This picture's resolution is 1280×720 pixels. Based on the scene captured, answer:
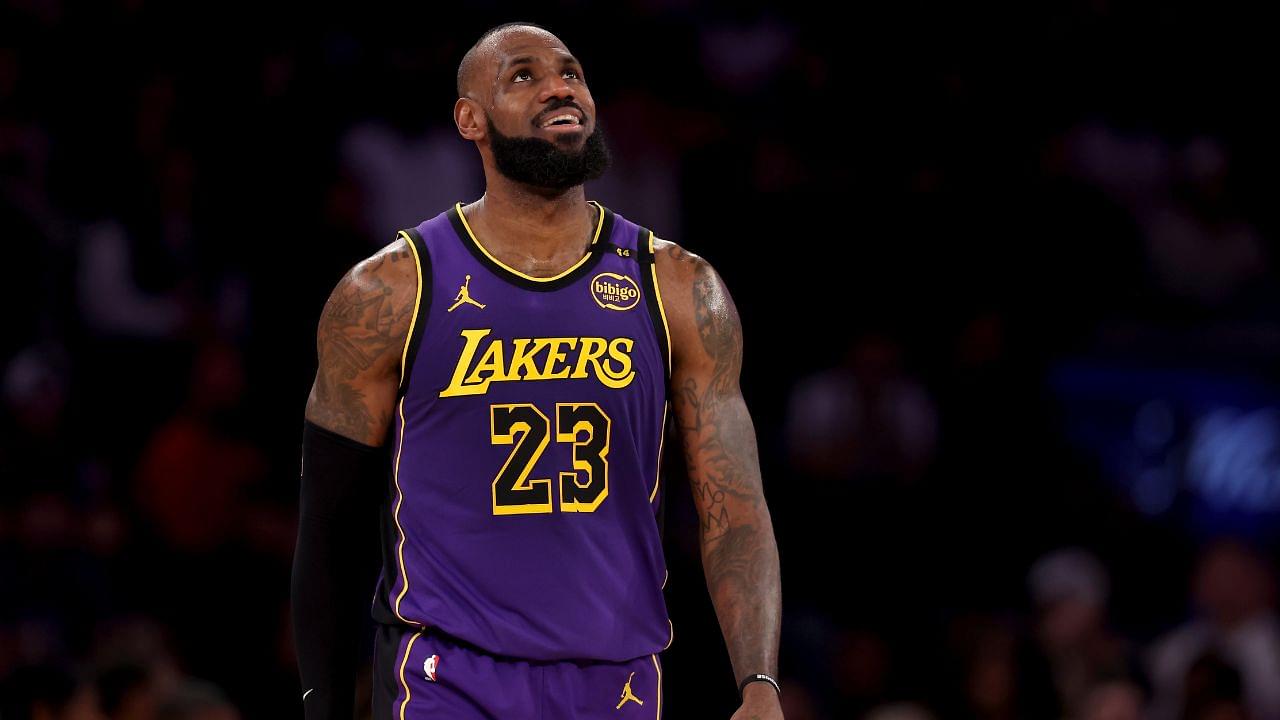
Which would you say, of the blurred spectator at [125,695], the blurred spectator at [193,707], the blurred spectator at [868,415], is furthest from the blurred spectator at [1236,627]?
the blurred spectator at [125,695]

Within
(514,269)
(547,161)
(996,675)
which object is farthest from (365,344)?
(996,675)

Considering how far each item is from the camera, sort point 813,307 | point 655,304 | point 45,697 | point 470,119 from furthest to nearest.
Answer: point 813,307 → point 45,697 → point 470,119 → point 655,304

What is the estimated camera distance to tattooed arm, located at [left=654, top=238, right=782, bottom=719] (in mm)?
4539

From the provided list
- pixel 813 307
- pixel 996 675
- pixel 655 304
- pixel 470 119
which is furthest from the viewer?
pixel 813 307

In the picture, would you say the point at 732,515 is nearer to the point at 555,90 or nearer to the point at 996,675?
the point at 555,90

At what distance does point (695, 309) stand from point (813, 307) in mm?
5381

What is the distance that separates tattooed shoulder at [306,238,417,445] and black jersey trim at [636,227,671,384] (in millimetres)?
575

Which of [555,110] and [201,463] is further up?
[555,110]

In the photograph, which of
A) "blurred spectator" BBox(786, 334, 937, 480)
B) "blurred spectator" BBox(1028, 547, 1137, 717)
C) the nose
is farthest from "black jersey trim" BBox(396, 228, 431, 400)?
"blurred spectator" BBox(786, 334, 937, 480)

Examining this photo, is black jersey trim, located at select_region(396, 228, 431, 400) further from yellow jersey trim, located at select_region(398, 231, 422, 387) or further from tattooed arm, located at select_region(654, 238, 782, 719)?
tattooed arm, located at select_region(654, 238, 782, 719)

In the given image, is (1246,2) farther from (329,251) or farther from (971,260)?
(329,251)

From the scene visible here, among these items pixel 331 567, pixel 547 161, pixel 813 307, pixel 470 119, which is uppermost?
pixel 470 119

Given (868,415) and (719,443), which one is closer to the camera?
(719,443)

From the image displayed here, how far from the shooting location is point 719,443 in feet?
15.1
